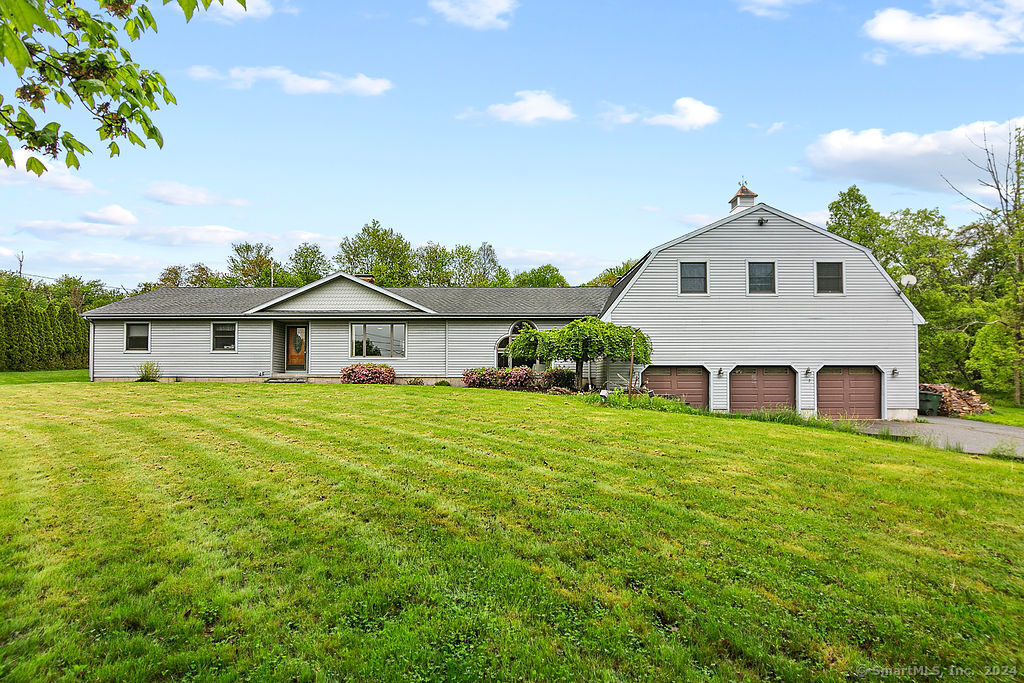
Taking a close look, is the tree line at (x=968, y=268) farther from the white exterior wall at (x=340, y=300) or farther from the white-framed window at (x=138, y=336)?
the white-framed window at (x=138, y=336)

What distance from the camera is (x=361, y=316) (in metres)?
Result: 19.7

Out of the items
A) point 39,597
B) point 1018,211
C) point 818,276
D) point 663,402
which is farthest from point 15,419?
point 1018,211

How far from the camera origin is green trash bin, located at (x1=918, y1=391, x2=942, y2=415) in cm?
1747

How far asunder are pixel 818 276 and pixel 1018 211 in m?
15.1

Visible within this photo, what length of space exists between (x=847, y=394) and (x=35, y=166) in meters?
20.2

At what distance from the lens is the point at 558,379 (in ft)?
56.1

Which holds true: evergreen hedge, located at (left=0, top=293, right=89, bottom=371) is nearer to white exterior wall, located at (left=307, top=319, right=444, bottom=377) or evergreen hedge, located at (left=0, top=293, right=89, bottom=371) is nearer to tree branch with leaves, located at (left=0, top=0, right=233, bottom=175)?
white exterior wall, located at (left=307, top=319, right=444, bottom=377)

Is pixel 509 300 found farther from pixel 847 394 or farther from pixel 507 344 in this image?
pixel 847 394

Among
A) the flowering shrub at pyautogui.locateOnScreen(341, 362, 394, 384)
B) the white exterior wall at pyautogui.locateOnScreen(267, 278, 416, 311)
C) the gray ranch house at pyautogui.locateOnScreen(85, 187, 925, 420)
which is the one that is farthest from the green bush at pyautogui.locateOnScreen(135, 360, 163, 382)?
the gray ranch house at pyautogui.locateOnScreen(85, 187, 925, 420)

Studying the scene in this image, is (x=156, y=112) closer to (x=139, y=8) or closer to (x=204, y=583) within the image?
(x=139, y=8)

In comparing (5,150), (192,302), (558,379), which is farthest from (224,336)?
(5,150)

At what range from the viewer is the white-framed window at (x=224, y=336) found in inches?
793

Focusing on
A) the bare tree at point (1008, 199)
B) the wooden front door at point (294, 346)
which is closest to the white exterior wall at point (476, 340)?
the wooden front door at point (294, 346)

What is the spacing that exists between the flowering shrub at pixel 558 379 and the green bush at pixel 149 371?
16.2 metres
